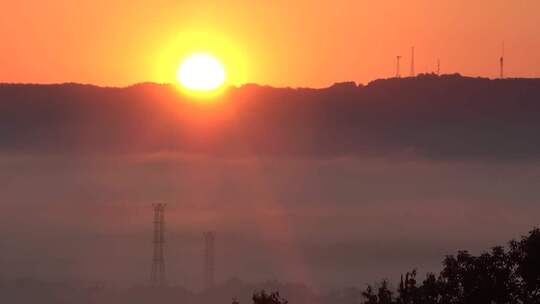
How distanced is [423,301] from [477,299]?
3.71m

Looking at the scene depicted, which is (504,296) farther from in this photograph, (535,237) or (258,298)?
(258,298)

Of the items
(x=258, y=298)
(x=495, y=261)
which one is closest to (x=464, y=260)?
(x=495, y=261)

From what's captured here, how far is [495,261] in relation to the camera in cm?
11425

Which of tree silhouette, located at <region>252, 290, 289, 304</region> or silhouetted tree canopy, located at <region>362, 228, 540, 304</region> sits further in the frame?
tree silhouette, located at <region>252, 290, 289, 304</region>

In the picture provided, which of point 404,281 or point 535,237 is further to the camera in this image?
point 404,281

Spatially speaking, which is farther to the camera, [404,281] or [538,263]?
[404,281]

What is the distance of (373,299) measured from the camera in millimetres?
120812

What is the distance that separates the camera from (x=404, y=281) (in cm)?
12119

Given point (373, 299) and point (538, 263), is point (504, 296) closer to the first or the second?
point (538, 263)

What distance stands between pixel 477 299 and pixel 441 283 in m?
2.80

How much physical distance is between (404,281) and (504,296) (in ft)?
32.3

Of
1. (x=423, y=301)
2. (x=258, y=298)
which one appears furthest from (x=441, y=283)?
(x=258, y=298)

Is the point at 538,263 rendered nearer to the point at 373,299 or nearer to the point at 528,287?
the point at 528,287

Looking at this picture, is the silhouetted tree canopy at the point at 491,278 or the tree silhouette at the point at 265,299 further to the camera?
the tree silhouette at the point at 265,299
